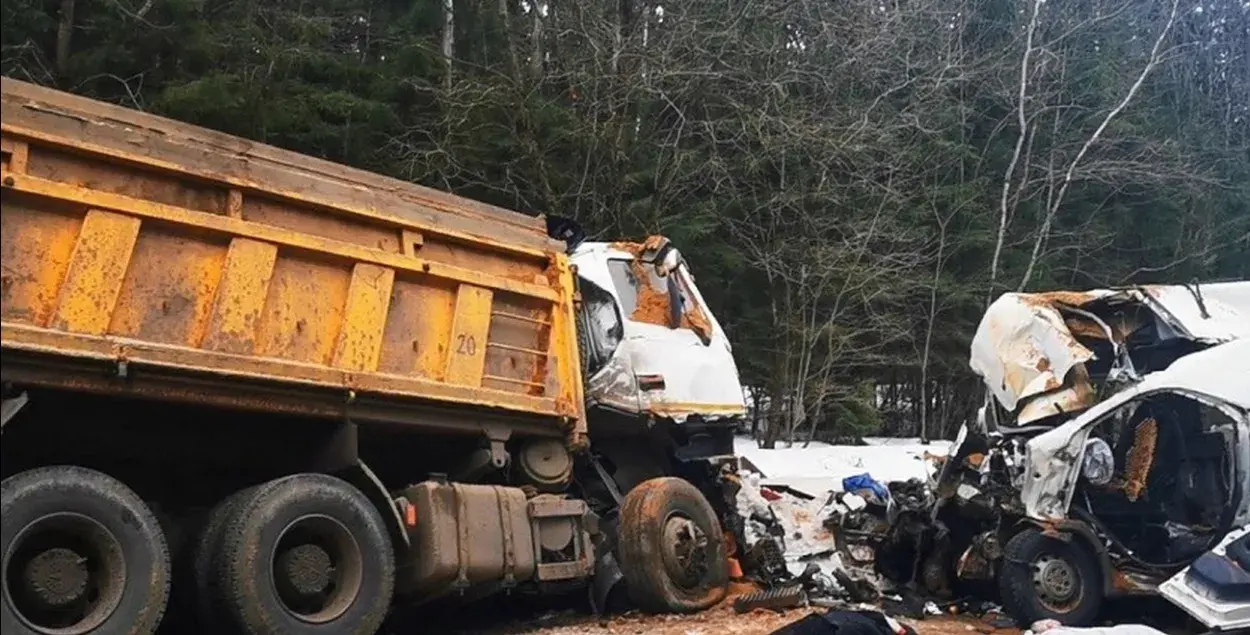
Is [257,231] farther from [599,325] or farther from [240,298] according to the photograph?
[599,325]

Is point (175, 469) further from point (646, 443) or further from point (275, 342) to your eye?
point (646, 443)

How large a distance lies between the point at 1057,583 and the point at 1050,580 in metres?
0.05

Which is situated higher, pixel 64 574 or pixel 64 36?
pixel 64 36

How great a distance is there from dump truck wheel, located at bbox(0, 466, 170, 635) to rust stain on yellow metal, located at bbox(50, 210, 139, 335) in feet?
2.11

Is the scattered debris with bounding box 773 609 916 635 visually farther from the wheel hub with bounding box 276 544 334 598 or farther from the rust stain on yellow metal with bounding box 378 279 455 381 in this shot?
the rust stain on yellow metal with bounding box 378 279 455 381

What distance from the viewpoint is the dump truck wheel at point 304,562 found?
5.46 meters

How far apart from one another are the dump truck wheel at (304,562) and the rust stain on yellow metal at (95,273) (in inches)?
47.1

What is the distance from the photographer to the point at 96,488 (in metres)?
4.94

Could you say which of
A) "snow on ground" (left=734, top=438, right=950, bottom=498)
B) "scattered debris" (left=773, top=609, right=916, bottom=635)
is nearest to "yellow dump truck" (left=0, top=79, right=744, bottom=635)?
"scattered debris" (left=773, top=609, right=916, bottom=635)

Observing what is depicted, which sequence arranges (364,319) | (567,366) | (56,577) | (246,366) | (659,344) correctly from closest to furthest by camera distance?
(56,577)
(246,366)
(364,319)
(567,366)
(659,344)

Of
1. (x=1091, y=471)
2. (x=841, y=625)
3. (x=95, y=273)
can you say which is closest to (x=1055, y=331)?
(x=1091, y=471)

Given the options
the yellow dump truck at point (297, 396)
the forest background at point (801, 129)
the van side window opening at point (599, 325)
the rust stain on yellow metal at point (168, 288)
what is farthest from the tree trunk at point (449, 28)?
the rust stain on yellow metal at point (168, 288)

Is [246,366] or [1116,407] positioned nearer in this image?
[246,366]

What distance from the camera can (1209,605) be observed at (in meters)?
6.62
